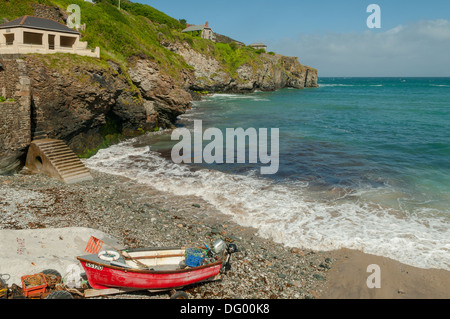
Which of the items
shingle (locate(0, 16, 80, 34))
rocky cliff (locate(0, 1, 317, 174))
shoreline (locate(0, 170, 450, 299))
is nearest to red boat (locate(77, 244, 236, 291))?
shoreline (locate(0, 170, 450, 299))

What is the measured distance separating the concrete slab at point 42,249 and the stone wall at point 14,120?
10.1m

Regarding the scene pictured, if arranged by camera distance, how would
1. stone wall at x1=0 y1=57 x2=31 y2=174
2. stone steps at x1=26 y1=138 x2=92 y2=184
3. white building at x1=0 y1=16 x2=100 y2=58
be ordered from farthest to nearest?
white building at x1=0 y1=16 x2=100 y2=58, stone steps at x1=26 y1=138 x2=92 y2=184, stone wall at x1=0 y1=57 x2=31 y2=174

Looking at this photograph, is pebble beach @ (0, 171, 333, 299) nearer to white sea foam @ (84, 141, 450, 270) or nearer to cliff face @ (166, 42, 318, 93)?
white sea foam @ (84, 141, 450, 270)

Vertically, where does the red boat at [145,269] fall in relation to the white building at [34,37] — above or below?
below

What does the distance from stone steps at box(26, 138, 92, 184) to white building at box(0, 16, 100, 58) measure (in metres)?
8.04

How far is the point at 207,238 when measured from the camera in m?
13.8

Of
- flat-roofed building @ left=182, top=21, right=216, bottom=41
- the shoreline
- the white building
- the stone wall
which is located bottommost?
the shoreline

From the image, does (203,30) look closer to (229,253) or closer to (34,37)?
(34,37)

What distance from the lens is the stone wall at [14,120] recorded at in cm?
1920

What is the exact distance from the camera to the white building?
2327cm

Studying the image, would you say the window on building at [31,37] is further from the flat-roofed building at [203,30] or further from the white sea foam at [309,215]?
the flat-roofed building at [203,30]

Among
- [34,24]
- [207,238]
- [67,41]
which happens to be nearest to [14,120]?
[34,24]

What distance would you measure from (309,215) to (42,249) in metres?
12.5

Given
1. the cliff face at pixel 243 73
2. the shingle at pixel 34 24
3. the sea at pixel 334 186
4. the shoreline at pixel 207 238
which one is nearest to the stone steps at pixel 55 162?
the shoreline at pixel 207 238
